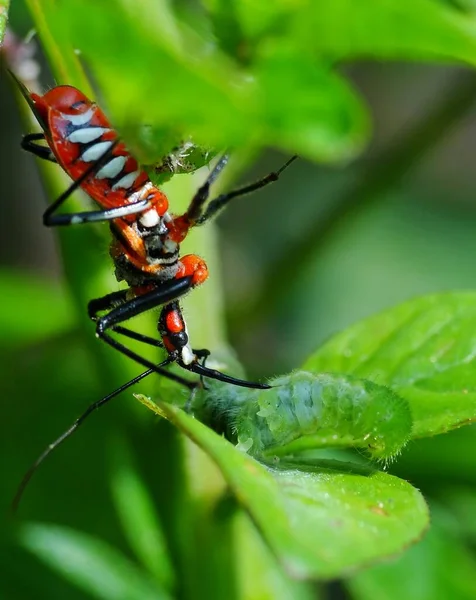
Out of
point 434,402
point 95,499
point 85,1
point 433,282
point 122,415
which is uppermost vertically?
point 85,1

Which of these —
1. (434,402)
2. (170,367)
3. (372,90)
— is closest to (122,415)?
(170,367)

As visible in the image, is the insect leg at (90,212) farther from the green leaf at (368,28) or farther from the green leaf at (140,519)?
the green leaf at (140,519)

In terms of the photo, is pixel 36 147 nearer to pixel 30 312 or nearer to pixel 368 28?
pixel 368 28

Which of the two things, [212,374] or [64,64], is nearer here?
[64,64]

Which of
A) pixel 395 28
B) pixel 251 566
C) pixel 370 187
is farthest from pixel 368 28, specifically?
pixel 370 187

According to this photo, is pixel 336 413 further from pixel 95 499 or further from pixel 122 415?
pixel 95 499

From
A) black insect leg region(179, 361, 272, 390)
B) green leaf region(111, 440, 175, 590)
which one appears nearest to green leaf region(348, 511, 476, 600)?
green leaf region(111, 440, 175, 590)

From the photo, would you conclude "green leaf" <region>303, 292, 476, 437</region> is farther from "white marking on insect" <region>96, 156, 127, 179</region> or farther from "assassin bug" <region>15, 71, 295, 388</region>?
"white marking on insect" <region>96, 156, 127, 179</region>
